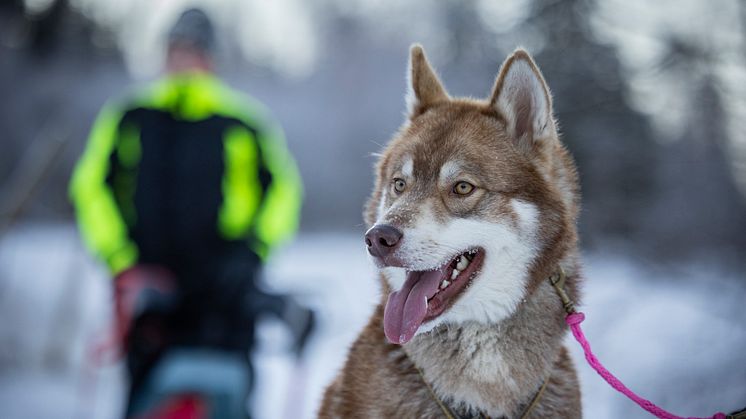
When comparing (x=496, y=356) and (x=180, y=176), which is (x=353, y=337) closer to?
(x=496, y=356)

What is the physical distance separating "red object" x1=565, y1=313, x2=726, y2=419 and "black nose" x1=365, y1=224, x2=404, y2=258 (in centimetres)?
69

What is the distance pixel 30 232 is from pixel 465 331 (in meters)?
15.4

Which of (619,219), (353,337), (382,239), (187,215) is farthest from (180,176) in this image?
(619,219)

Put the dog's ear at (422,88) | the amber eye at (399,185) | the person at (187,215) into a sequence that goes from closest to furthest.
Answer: the amber eye at (399,185), the dog's ear at (422,88), the person at (187,215)

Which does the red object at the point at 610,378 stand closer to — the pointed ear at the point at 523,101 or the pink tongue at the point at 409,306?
the pink tongue at the point at 409,306

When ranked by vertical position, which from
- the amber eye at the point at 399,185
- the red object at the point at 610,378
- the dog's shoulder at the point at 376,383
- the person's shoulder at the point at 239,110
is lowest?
the dog's shoulder at the point at 376,383

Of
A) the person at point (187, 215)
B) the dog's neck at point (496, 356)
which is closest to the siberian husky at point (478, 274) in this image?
the dog's neck at point (496, 356)

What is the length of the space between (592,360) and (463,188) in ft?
2.55

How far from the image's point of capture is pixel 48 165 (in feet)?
21.4

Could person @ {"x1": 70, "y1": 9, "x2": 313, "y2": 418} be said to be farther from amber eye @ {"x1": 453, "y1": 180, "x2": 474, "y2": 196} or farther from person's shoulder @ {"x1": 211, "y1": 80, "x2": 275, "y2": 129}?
amber eye @ {"x1": 453, "y1": 180, "x2": 474, "y2": 196}

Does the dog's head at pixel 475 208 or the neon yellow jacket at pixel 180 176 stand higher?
the dog's head at pixel 475 208

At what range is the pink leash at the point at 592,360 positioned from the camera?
1.95 m

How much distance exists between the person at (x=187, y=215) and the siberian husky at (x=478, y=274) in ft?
4.64

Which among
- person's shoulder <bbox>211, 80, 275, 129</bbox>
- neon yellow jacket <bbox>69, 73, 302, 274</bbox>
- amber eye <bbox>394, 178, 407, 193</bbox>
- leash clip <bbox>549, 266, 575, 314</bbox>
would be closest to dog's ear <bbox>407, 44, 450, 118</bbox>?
amber eye <bbox>394, 178, 407, 193</bbox>
